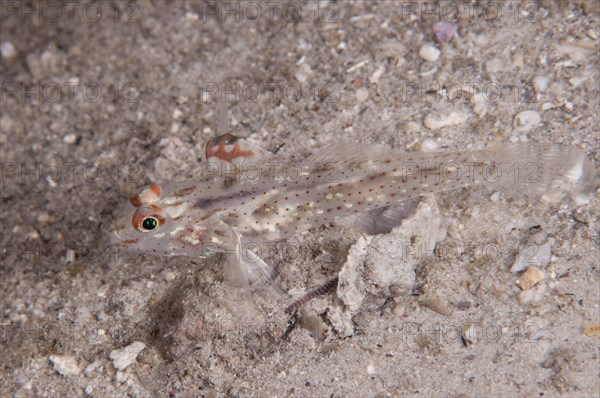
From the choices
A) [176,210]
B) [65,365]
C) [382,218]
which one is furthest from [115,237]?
[382,218]

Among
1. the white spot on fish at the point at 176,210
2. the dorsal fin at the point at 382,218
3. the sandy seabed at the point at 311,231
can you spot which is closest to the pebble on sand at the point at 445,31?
the sandy seabed at the point at 311,231

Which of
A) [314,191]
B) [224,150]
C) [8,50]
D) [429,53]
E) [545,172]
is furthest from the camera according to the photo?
[8,50]

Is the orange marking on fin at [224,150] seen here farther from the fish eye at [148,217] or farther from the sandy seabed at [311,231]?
the fish eye at [148,217]

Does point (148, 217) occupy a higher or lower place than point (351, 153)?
lower

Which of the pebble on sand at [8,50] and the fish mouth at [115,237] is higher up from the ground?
the pebble on sand at [8,50]

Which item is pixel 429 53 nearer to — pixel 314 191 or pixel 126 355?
pixel 314 191

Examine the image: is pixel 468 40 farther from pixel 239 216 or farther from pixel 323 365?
pixel 323 365

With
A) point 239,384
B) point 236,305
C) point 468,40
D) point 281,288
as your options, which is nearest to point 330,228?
point 281,288

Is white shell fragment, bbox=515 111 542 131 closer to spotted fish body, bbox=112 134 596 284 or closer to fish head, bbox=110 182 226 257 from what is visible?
spotted fish body, bbox=112 134 596 284
